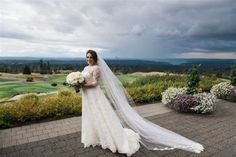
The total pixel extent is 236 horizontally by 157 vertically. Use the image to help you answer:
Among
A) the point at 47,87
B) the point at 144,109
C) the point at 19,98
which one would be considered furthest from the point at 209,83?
the point at 19,98

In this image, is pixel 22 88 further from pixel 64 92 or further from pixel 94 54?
pixel 94 54

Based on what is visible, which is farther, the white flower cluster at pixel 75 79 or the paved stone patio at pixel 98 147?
the paved stone patio at pixel 98 147

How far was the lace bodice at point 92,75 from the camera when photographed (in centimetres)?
556

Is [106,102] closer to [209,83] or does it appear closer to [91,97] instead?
[91,97]

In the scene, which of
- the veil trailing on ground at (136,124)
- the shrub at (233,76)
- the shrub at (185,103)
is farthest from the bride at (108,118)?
the shrub at (233,76)

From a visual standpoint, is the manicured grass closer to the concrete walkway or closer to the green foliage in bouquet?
the concrete walkway

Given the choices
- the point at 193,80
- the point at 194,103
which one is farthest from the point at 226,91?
the point at 194,103

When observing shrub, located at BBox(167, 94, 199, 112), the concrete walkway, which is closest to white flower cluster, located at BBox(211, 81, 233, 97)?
shrub, located at BBox(167, 94, 199, 112)

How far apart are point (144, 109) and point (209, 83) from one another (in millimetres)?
6703

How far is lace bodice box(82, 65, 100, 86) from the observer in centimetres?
556

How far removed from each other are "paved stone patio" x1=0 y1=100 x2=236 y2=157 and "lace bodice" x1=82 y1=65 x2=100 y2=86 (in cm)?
156

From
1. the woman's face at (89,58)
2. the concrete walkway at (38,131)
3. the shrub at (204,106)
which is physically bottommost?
the concrete walkway at (38,131)

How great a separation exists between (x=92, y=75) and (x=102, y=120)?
3.36 feet

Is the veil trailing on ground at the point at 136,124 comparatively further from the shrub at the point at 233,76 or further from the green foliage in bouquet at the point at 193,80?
the shrub at the point at 233,76
